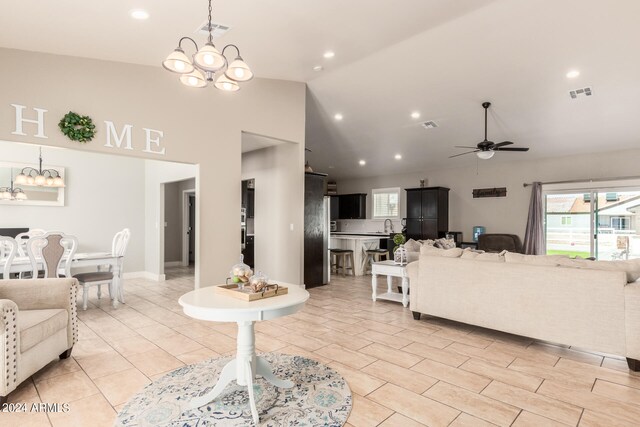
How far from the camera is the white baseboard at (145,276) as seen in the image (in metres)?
7.04

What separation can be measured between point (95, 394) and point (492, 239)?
8294mm

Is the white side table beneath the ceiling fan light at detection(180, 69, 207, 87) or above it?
beneath

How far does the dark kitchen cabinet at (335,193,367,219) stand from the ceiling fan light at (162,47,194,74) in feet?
28.1

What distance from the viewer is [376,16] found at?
13.0ft

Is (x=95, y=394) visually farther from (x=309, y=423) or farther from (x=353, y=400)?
(x=353, y=400)

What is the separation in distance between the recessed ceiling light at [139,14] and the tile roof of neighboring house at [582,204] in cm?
864

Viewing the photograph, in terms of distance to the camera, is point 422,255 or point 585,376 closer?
point 585,376

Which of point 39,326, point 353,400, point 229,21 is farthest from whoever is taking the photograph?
point 229,21

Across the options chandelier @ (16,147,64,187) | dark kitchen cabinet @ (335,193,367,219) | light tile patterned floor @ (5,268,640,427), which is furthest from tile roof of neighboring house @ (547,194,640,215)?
chandelier @ (16,147,64,187)

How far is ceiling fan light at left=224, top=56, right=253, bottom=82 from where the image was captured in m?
2.84

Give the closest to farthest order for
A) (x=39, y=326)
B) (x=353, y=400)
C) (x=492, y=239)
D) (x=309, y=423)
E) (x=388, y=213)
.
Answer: (x=309, y=423)
(x=353, y=400)
(x=39, y=326)
(x=492, y=239)
(x=388, y=213)

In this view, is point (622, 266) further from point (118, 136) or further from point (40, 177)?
point (40, 177)

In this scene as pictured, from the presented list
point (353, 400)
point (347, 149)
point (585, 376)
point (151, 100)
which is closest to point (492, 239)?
point (347, 149)

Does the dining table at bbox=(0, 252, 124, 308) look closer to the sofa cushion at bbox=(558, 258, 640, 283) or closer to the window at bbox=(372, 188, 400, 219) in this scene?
the sofa cushion at bbox=(558, 258, 640, 283)
